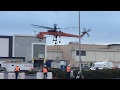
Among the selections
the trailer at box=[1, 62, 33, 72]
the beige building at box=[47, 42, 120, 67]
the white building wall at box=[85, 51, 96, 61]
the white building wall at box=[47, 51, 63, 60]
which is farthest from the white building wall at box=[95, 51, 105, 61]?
the trailer at box=[1, 62, 33, 72]

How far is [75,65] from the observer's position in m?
88.2

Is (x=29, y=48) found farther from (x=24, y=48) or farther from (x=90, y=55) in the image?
(x=90, y=55)

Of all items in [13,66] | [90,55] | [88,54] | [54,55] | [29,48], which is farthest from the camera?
[54,55]

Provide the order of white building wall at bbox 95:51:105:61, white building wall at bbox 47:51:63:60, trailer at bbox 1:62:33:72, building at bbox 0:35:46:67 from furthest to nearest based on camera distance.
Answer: white building wall at bbox 47:51:63:60 → white building wall at bbox 95:51:105:61 → building at bbox 0:35:46:67 → trailer at bbox 1:62:33:72

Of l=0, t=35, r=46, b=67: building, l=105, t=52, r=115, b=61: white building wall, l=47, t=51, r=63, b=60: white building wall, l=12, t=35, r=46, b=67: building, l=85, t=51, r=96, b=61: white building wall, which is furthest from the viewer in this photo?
A: l=47, t=51, r=63, b=60: white building wall

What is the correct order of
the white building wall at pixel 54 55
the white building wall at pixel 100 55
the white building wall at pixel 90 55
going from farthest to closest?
the white building wall at pixel 54 55 < the white building wall at pixel 100 55 < the white building wall at pixel 90 55

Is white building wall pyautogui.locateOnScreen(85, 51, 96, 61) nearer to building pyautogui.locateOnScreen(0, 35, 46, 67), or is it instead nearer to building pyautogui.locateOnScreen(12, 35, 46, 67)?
building pyautogui.locateOnScreen(0, 35, 46, 67)

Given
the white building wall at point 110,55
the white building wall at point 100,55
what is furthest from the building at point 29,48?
the white building wall at point 110,55

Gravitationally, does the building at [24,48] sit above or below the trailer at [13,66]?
above

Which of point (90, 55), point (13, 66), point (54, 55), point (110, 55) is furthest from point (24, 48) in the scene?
point (110, 55)

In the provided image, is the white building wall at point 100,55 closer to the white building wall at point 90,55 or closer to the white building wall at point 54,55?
the white building wall at point 90,55

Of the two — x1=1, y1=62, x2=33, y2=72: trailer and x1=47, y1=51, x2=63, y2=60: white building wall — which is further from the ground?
x1=47, y1=51, x2=63, y2=60: white building wall
